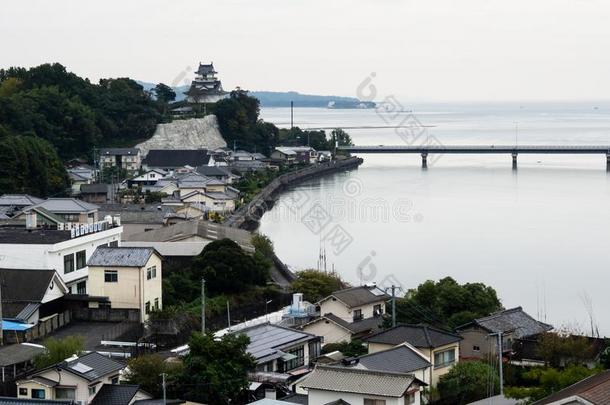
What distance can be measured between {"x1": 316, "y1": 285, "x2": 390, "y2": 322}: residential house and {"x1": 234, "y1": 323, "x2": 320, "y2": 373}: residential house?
1.02m

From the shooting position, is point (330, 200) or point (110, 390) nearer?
point (110, 390)

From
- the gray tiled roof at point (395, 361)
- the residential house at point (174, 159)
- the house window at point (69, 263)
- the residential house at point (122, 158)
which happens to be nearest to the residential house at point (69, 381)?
the gray tiled roof at point (395, 361)

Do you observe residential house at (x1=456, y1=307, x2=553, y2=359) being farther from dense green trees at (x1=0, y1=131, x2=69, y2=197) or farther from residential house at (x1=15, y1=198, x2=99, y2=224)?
dense green trees at (x1=0, y1=131, x2=69, y2=197)

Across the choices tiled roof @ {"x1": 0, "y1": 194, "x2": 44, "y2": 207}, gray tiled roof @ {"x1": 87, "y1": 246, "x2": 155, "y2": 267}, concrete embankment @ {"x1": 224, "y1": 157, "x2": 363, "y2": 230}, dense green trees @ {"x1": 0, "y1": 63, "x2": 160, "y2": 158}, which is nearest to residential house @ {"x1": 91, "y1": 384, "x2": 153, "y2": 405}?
gray tiled roof @ {"x1": 87, "y1": 246, "x2": 155, "y2": 267}

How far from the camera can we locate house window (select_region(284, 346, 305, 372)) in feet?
21.4

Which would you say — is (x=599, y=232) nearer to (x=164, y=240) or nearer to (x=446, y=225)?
(x=446, y=225)

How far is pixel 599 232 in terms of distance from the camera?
623 inches

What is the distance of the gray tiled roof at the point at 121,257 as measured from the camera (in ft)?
27.8

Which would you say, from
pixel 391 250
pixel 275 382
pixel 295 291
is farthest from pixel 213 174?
pixel 275 382

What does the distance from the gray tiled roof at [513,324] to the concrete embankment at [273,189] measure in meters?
8.02

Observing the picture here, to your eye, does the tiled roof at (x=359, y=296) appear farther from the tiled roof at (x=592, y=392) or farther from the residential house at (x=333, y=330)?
the tiled roof at (x=592, y=392)

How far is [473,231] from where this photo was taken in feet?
52.4

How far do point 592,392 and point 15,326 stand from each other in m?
4.87

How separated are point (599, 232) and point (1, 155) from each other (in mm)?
9924
